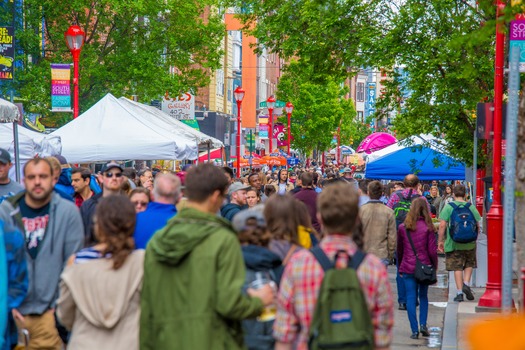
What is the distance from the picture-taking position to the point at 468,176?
2358cm

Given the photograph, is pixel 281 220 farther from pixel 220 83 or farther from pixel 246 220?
pixel 220 83

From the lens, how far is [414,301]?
12539 millimetres

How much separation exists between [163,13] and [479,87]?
20.6 meters

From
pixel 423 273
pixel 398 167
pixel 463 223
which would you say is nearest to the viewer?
pixel 423 273

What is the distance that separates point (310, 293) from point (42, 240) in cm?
262

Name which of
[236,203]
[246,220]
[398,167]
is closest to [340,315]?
[246,220]

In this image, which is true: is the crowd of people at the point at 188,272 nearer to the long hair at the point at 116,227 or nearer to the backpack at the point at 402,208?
the long hair at the point at 116,227

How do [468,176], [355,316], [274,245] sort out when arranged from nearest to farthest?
[355,316]
[274,245]
[468,176]

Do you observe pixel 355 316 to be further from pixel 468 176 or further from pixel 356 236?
pixel 468 176

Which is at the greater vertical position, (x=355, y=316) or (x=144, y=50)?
(x=144, y=50)

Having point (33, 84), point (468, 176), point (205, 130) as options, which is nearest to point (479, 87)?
point (468, 176)

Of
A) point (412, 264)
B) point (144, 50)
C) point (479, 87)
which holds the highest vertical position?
point (144, 50)

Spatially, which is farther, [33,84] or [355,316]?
[33,84]

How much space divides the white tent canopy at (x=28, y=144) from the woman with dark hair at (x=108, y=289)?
10014 mm
